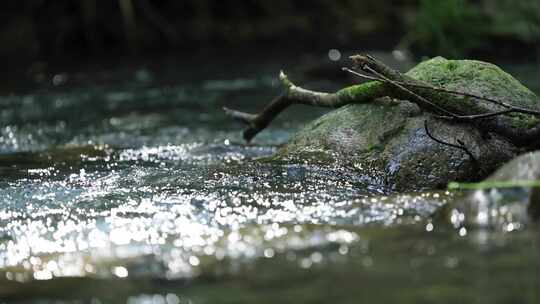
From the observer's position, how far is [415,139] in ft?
14.3

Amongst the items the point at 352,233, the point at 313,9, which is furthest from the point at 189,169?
the point at 313,9

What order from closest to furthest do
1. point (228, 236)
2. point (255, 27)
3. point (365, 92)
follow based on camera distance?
point (228, 236) < point (365, 92) < point (255, 27)

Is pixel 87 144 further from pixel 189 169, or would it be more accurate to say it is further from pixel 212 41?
pixel 212 41

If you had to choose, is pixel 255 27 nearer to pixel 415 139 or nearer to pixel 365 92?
pixel 365 92

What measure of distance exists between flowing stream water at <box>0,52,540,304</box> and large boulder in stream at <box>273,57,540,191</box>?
0.54 feet

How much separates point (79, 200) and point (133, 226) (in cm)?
72

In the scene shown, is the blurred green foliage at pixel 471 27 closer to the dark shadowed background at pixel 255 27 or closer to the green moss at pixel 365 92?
the dark shadowed background at pixel 255 27

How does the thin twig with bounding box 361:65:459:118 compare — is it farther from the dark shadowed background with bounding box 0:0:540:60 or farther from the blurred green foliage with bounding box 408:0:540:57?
the dark shadowed background with bounding box 0:0:540:60

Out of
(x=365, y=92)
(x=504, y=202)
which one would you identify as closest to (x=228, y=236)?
(x=504, y=202)

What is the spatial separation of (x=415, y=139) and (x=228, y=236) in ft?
4.71

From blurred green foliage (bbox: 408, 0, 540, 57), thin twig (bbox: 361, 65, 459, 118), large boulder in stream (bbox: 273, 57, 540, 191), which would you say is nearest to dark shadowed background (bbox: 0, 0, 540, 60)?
blurred green foliage (bbox: 408, 0, 540, 57)

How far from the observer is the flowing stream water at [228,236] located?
2.67 m

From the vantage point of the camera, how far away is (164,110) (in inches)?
330

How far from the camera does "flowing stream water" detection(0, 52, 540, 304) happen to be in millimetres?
2674
